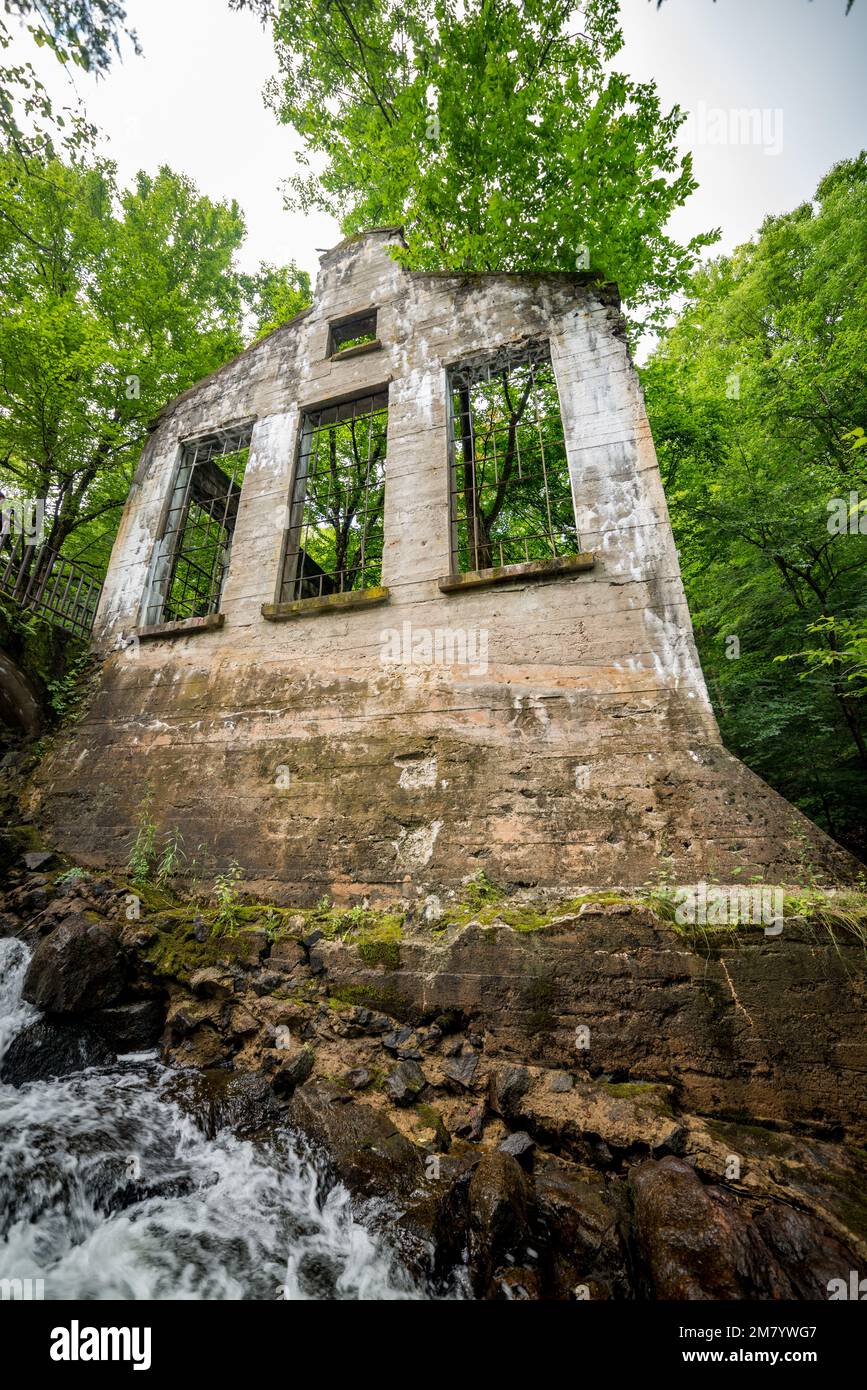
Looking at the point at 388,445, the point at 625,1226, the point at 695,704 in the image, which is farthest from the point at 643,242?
the point at 625,1226

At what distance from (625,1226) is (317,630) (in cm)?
493

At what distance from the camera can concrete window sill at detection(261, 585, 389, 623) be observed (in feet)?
17.0

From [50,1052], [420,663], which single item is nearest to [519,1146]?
[50,1052]

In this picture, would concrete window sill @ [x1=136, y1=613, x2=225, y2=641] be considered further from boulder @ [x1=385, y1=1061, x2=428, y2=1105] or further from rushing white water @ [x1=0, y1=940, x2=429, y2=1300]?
boulder @ [x1=385, y1=1061, x2=428, y2=1105]

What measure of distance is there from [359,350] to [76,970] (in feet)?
24.1

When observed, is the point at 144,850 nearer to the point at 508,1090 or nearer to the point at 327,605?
the point at 327,605

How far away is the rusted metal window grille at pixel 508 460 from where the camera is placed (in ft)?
18.3

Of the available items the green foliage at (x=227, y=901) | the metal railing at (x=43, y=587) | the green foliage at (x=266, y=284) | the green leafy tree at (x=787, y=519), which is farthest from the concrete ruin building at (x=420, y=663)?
the green foliage at (x=266, y=284)

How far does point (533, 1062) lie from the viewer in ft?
10.4

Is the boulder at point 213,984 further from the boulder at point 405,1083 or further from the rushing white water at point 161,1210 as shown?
the boulder at point 405,1083

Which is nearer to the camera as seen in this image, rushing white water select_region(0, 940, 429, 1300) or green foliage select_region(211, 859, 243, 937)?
rushing white water select_region(0, 940, 429, 1300)

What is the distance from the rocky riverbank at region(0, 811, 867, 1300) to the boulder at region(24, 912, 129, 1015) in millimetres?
15

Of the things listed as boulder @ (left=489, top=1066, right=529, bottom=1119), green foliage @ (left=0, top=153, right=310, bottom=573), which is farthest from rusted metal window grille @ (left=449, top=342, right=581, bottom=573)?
green foliage @ (left=0, top=153, right=310, bottom=573)
